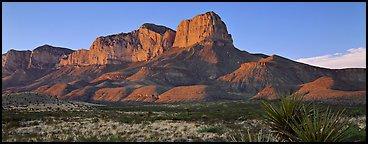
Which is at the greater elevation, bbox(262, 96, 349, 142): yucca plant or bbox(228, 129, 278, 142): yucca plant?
bbox(262, 96, 349, 142): yucca plant

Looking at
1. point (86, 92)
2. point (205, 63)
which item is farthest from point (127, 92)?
point (205, 63)

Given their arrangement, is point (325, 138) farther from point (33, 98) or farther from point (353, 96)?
point (353, 96)

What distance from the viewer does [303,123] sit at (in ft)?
18.9

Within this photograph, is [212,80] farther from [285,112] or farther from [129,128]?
[285,112]

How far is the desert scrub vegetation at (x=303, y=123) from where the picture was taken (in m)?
5.43

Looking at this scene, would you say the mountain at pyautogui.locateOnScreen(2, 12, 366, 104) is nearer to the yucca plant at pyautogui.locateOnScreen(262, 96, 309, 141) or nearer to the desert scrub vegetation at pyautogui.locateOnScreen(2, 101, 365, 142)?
the desert scrub vegetation at pyautogui.locateOnScreen(2, 101, 365, 142)

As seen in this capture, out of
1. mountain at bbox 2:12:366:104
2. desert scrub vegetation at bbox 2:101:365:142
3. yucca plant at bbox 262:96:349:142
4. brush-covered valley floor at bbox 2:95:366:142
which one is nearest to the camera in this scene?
yucca plant at bbox 262:96:349:142

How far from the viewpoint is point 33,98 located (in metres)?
55.4

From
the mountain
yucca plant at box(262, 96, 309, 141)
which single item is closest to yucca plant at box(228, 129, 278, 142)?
yucca plant at box(262, 96, 309, 141)

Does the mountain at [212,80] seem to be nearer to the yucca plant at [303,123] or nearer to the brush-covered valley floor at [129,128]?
the brush-covered valley floor at [129,128]

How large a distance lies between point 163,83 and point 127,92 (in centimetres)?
2182

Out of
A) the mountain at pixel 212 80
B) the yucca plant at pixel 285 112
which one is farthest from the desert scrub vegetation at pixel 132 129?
the mountain at pixel 212 80

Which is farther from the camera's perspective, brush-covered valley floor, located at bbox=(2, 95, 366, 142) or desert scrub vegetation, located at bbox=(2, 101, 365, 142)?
brush-covered valley floor, located at bbox=(2, 95, 366, 142)

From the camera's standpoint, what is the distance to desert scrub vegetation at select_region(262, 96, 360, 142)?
17.8 ft
